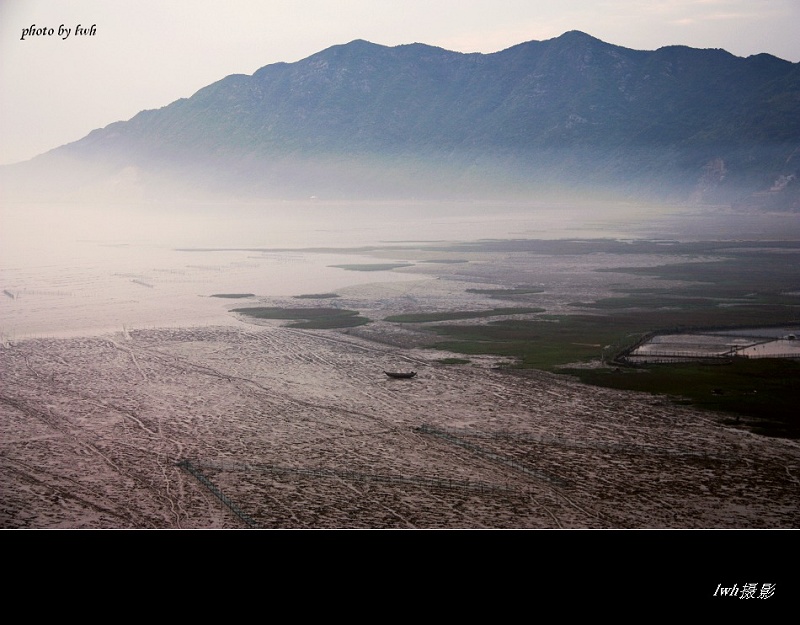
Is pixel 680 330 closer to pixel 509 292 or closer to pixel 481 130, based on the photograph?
pixel 509 292

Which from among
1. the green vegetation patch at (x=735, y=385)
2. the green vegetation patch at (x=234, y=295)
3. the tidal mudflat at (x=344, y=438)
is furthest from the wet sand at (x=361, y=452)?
the green vegetation patch at (x=234, y=295)

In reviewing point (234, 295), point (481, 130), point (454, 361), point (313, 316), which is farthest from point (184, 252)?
point (481, 130)

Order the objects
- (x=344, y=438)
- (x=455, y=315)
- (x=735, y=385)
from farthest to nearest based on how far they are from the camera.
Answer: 1. (x=455, y=315)
2. (x=735, y=385)
3. (x=344, y=438)

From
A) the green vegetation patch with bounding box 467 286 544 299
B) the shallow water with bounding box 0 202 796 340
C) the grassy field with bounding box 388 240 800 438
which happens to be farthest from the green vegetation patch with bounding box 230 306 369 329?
the green vegetation patch with bounding box 467 286 544 299

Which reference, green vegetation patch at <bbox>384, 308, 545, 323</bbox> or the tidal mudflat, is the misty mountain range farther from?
the tidal mudflat

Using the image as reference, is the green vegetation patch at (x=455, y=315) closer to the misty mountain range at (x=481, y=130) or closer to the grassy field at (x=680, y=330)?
the grassy field at (x=680, y=330)
